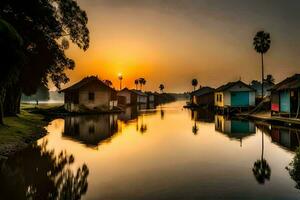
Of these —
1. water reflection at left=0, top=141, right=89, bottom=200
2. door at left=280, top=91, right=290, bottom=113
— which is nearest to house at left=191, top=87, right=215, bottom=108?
door at left=280, top=91, right=290, bottom=113

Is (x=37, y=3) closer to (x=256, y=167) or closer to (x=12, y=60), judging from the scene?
(x=12, y=60)

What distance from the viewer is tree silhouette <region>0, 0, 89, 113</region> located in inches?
1272

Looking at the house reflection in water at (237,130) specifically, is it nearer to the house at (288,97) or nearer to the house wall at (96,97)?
the house at (288,97)

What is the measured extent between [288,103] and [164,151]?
24.5m

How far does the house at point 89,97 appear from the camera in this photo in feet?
217

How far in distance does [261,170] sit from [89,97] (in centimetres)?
5363

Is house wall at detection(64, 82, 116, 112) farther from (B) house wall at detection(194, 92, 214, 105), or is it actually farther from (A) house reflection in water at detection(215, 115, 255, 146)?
(B) house wall at detection(194, 92, 214, 105)

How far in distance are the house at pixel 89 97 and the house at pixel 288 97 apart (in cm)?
3516

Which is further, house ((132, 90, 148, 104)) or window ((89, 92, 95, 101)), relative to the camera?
house ((132, 90, 148, 104))

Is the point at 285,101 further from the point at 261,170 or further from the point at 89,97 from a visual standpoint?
the point at 89,97

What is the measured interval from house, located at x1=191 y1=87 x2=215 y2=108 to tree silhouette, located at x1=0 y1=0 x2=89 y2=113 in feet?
191

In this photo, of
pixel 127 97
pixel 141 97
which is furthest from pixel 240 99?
pixel 141 97

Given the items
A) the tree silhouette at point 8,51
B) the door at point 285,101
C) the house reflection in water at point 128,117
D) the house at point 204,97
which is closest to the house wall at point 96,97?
the house reflection in water at point 128,117

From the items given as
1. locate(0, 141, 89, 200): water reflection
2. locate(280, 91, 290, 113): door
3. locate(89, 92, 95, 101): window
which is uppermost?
locate(89, 92, 95, 101): window
